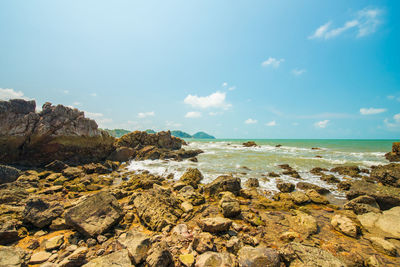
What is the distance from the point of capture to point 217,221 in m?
5.20

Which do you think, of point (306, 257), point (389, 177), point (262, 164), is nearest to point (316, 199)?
point (306, 257)

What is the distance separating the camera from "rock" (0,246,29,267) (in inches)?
135

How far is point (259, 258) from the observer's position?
3.59 metres

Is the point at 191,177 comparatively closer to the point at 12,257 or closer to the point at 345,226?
the point at 345,226

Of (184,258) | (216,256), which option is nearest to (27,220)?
(184,258)

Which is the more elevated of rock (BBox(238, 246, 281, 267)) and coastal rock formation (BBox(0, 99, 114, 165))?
coastal rock formation (BBox(0, 99, 114, 165))

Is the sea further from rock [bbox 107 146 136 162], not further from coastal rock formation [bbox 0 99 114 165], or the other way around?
coastal rock formation [bbox 0 99 114 165]

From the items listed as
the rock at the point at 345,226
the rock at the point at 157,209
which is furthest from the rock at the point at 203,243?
the rock at the point at 345,226

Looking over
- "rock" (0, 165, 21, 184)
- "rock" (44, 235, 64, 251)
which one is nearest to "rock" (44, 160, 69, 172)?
"rock" (0, 165, 21, 184)

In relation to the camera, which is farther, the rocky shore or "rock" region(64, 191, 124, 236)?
"rock" region(64, 191, 124, 236)

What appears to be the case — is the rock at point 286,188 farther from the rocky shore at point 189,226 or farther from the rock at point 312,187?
the rock at point 312,187

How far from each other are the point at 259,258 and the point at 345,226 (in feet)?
14.9

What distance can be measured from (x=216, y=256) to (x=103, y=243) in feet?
11.7

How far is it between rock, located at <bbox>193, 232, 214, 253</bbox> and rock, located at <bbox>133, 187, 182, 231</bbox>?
161 centimetres
